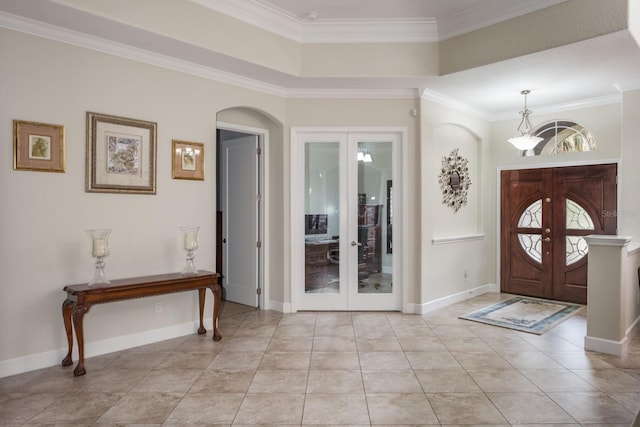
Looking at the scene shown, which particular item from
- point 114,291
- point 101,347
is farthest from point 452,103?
point 101,347

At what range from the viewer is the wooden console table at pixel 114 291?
133 inches

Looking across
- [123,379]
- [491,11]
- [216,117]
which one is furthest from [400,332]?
[491,11]

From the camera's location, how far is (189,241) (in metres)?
4.23

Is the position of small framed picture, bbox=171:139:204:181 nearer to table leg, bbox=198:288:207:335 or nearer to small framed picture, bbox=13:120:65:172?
small framed picture, bbox=13:120:65:172

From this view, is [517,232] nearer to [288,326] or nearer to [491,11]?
[491,11]

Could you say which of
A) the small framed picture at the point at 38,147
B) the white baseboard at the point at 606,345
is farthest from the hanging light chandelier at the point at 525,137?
the small framed picture at the point at 38,147

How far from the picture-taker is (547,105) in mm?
6168

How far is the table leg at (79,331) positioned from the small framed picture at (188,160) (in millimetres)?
1598

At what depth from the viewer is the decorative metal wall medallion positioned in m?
5.91

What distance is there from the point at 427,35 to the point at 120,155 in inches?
143

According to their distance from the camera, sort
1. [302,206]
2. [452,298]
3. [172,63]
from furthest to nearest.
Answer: [452,298]
[302,206]
[172,63]

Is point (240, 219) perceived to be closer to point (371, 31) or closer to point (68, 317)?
point (68, 317)

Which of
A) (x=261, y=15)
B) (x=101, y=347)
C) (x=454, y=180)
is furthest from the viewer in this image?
(x=454, y=180)

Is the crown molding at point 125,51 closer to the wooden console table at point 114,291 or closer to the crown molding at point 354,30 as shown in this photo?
the crown molding at point 354,30
